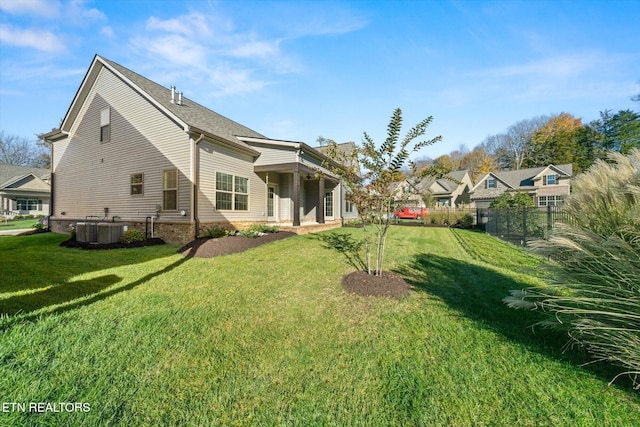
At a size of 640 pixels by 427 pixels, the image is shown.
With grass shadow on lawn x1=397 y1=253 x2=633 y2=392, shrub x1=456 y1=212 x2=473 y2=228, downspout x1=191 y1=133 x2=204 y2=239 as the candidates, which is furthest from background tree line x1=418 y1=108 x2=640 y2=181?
downspout x1=191 y1=133 x2=204 y2=239

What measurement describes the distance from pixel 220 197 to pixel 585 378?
33.4ft

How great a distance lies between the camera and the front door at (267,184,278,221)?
12.7 meters

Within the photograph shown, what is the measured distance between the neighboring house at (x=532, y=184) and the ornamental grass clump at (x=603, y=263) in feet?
102

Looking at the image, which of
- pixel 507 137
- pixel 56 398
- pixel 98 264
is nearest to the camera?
pixel 56 398

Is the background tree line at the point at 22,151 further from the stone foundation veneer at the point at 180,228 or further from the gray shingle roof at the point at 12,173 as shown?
the stone foundation veneer at the point at 180,228

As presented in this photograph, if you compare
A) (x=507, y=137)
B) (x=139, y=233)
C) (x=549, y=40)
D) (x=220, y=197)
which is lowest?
(x=139, y=233)

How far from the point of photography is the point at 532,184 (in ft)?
95.6

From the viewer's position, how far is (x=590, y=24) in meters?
8.02

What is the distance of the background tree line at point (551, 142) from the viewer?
32.1 meters

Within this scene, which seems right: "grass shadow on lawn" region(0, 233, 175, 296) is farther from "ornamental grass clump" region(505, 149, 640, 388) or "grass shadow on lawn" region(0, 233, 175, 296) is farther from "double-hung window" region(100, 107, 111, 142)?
"ornamental grass clump" region(505, 149, 640, 388)

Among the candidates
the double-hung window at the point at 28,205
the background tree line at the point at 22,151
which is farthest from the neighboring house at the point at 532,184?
the background tree line at the point at 22,151

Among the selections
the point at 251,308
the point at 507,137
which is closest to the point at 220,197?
the point at 251,308

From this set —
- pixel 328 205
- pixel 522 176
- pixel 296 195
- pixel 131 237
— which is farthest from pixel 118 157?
pixel 522 176

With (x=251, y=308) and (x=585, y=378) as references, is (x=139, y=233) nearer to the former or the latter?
(x=251, y=308)
